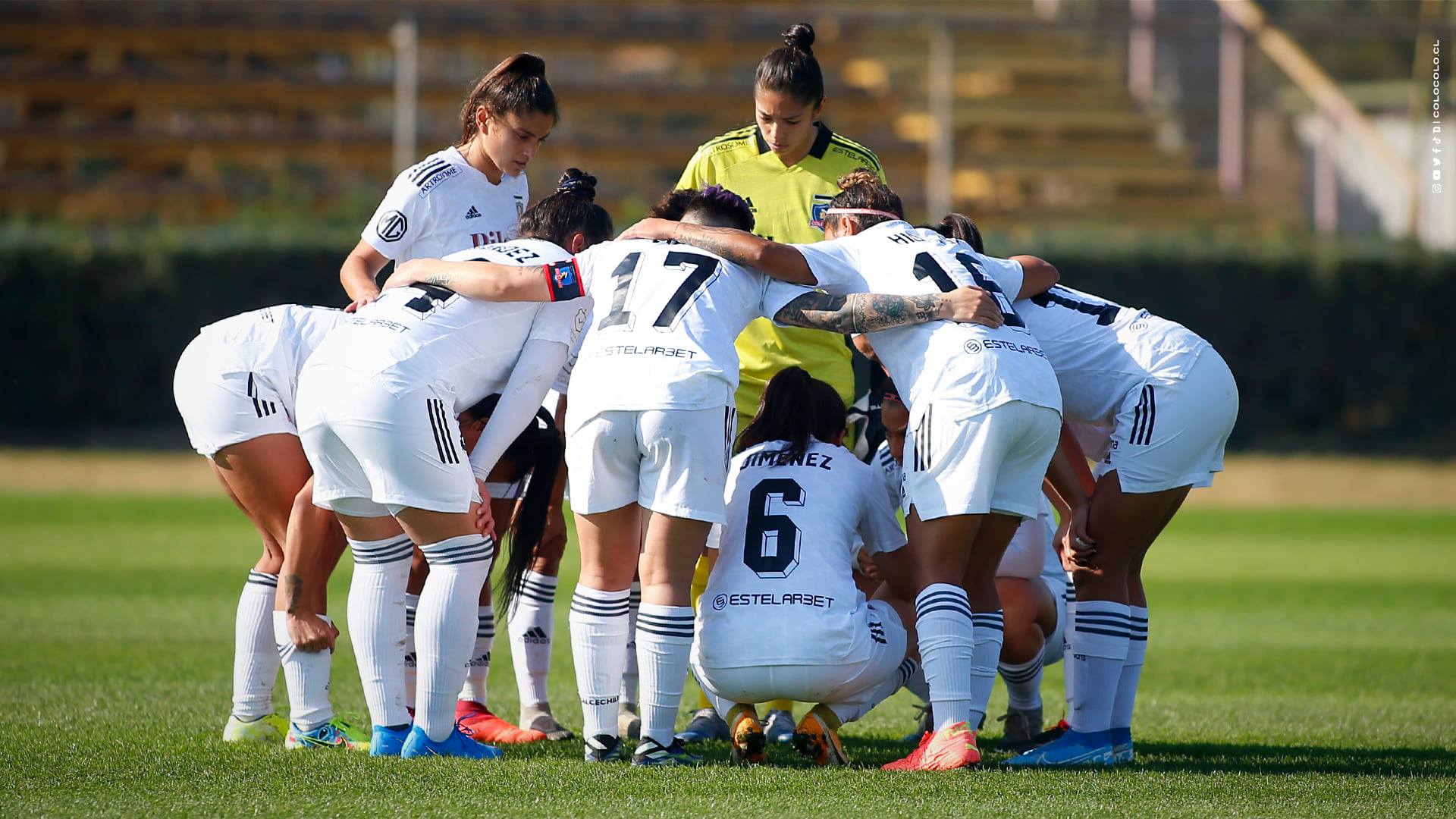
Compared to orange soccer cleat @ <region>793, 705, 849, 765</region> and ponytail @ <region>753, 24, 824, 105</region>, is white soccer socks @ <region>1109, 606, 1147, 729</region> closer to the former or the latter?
orange soccer cleat @ <region>793, 705, 849, 765</region>

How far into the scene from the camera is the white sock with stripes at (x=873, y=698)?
505 cm

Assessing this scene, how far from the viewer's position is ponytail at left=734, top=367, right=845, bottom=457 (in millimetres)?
5273

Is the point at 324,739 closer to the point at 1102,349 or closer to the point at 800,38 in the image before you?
the point at 1102,349

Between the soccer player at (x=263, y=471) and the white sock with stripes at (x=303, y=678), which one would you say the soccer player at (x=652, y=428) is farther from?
the white sock with stripes at (x=303, y=678)

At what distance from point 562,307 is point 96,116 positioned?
74.5 feet

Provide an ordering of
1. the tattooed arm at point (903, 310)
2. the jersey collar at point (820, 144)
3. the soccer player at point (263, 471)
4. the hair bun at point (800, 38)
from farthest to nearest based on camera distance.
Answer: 1. the jersey collar at point (820, 144)
2. the hair bun at point (800, 38)
3. the soccer player at point (263, 471)
4. the tattooed arm at point (903, 310)

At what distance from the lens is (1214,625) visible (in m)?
10.1

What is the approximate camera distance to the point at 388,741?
15.8ft

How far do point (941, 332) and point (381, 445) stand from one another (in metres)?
1.90

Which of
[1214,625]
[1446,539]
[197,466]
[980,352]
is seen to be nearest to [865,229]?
[980,352]

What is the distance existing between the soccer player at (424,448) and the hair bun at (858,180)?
1169mm

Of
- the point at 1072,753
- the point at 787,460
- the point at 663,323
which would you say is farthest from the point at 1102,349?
the point at 663,323

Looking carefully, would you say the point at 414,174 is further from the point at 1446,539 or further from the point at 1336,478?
the point at 1336,478

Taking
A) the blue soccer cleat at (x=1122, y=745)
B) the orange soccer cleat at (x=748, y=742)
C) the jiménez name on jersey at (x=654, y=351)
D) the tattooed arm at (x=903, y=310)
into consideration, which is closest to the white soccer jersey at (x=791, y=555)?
the orange soccer cleat at (x=748, y=742)
